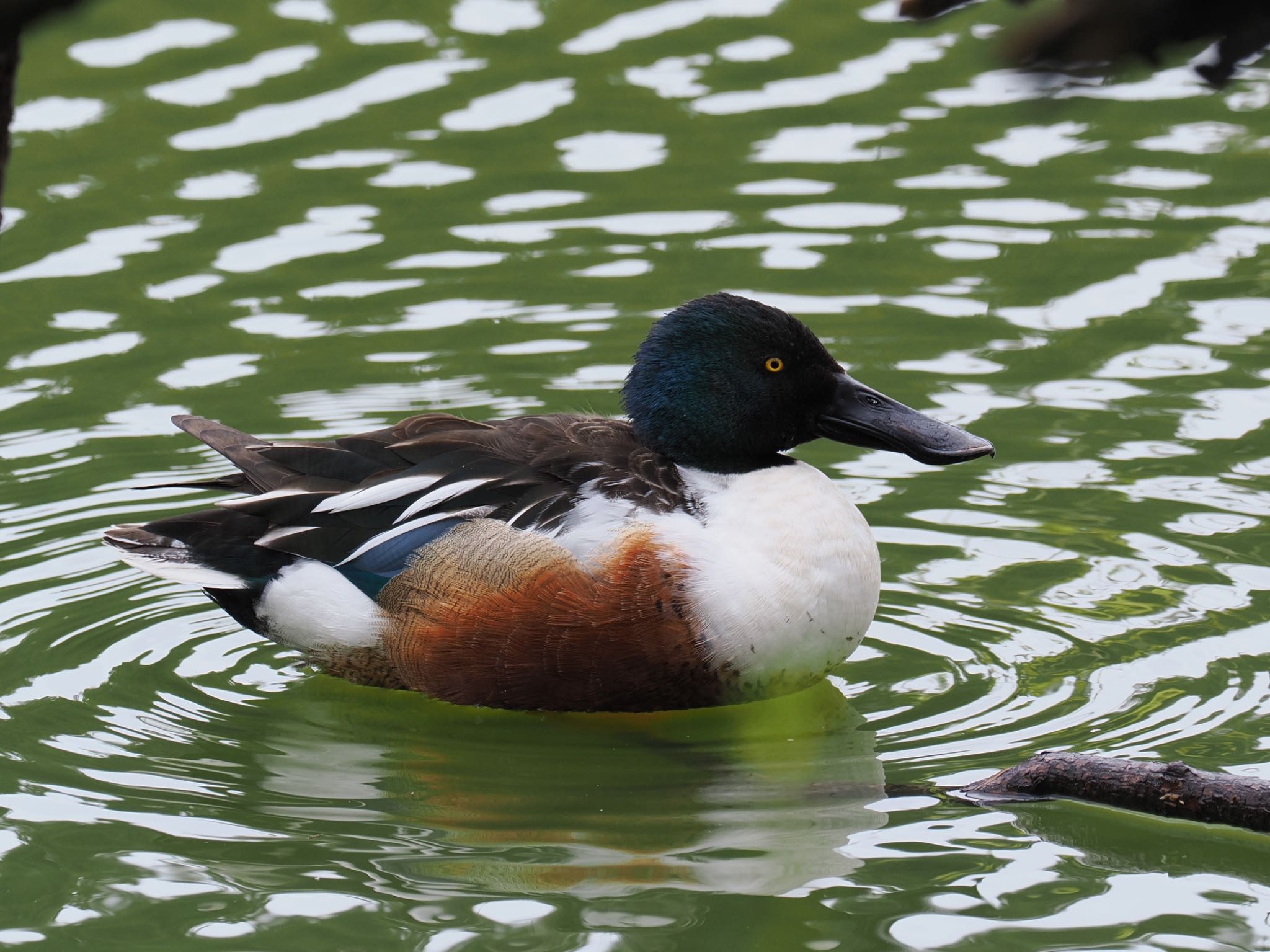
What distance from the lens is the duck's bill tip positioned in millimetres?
6180

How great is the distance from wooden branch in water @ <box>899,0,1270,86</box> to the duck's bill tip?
485 cm

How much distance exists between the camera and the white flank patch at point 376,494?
19.6ft

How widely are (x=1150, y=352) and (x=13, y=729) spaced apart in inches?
211

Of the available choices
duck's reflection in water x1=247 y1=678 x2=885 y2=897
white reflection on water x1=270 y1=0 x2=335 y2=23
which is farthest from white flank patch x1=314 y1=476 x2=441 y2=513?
white reflection on water x1=270 y1=0 x2=335 y2=23

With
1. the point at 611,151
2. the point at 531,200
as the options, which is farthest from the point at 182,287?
the point at 611,151

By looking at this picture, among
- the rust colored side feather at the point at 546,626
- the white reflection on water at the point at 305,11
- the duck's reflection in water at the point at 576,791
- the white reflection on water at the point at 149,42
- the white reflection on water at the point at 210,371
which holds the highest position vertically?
the white reflection on water at the point at 305,11

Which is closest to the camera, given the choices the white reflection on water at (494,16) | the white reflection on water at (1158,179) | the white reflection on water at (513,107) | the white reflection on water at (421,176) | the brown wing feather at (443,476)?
the brown wing feather at (443,476)

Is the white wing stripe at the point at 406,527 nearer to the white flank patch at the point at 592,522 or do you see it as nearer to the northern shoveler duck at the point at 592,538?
the northern shoveler duck at the point at 592,538

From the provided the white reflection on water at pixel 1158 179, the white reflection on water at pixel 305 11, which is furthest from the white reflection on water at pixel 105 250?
the white reflection on water at pixel 1158 179

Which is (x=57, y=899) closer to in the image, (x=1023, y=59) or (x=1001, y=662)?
(x=1001, y=662)

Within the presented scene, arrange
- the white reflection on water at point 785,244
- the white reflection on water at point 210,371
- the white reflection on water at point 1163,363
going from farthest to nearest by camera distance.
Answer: the white reflection on water at point 785,244
the white reflection on water at point 210,371
the white reflection on water at point 1163,363

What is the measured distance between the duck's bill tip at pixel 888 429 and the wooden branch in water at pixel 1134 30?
4.85 metres

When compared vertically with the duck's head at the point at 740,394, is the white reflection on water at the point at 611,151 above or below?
above

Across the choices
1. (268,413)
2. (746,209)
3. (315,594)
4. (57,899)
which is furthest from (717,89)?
(57,899)
